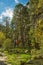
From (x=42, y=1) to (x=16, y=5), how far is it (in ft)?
132

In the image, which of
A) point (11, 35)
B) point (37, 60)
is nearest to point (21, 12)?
point (11, 35)

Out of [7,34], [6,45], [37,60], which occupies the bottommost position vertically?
[37,60]

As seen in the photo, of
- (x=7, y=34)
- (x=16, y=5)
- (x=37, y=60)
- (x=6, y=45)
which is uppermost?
(x=16, y=5)

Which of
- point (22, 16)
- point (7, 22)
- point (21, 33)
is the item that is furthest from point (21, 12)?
point (7, 22)

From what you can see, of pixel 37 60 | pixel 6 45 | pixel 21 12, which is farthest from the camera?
pixel 21 12

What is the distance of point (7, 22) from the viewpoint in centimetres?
8131

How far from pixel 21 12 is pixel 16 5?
227 cm

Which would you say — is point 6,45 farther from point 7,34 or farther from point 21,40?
point 7,34

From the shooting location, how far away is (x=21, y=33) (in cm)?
6481

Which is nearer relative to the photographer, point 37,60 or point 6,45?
point 37,60

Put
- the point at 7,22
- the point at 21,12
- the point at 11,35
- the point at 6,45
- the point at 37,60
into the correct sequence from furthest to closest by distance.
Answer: the point at 7,22 < the point at 11,35 < the point at 21,12 < the point at 6,45 < the point at 37,60

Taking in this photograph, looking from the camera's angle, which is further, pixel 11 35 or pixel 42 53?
pixel 11 35

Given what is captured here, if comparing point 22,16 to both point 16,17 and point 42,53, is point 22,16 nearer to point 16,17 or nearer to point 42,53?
point 16,17

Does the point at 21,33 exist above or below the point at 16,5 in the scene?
below
